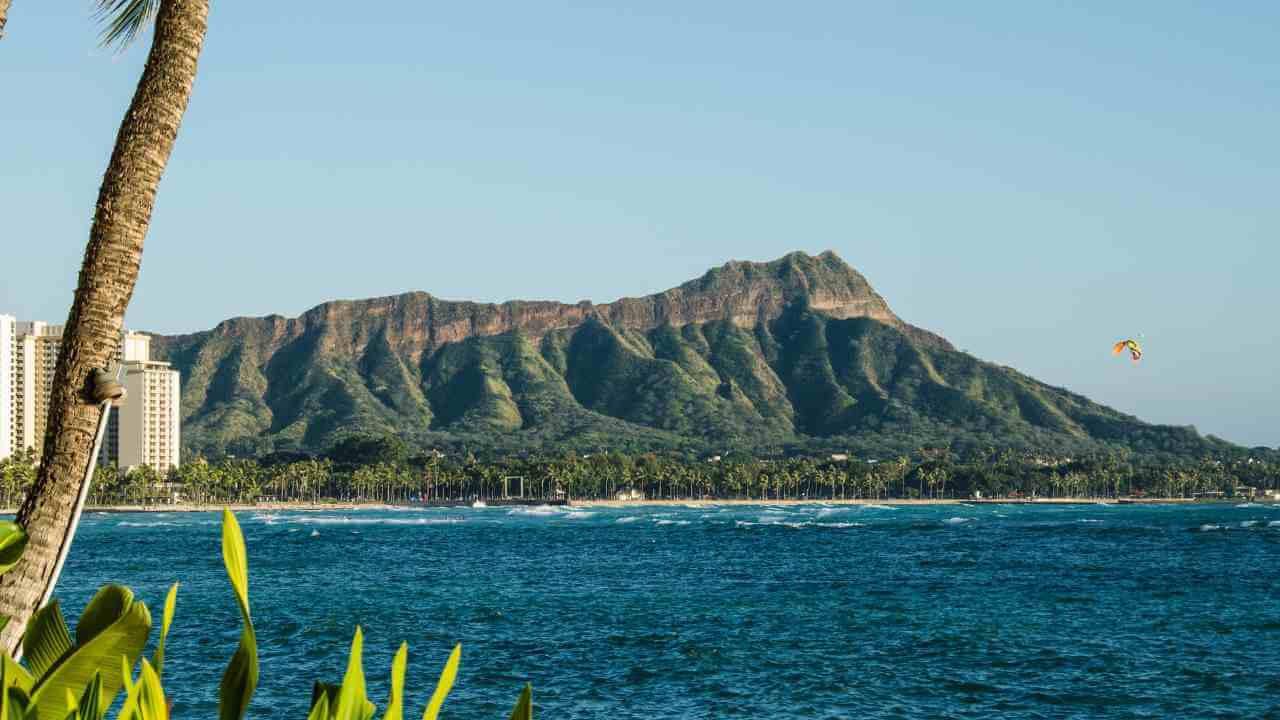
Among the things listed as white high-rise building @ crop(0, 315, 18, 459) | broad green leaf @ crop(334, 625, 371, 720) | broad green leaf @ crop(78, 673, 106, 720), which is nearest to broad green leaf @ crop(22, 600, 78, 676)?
broad green leaf @ crop(78, 673, 106, 720)

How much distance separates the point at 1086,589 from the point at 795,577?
46.0ft

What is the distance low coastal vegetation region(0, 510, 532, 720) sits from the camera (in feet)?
11.9

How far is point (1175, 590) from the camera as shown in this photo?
2457 inches

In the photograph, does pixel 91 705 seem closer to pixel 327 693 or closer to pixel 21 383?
pixel 327 693

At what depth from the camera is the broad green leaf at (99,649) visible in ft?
14.3

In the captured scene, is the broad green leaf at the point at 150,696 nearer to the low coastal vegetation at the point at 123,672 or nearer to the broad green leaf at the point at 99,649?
the low coastal vegetation at the point at 123,672

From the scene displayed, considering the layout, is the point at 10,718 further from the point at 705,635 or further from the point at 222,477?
the point at 222,477

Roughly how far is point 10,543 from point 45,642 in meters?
0.34

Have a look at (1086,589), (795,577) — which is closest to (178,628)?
(795,577)

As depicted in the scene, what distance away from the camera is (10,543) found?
15.0ft

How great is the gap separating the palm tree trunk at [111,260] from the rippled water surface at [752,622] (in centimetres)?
2359

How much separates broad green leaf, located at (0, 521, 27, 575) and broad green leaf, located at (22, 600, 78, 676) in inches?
7.2

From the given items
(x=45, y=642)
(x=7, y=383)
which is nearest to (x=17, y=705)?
(x=45, y=642)

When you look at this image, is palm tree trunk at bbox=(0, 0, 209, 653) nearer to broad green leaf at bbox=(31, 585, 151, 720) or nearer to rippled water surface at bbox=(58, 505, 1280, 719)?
broad green leaf at bbox=(31, 585, 151, 720)
